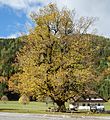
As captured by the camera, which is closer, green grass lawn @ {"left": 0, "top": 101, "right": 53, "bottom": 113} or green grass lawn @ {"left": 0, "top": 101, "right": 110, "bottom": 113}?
green grass lawn @ {"left": 0, "top": 101, "right": 110, "bottom": 113}

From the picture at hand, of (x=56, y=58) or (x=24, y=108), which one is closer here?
(x=56, y=58)

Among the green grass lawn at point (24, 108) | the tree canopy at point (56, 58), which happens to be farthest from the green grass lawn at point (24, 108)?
the tree canopy at point (56, 58)

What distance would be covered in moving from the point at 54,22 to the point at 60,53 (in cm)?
418

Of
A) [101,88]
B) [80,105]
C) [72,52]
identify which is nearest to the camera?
[72,52]

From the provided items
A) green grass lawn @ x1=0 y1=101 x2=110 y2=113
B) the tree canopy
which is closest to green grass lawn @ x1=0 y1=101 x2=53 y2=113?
green grass lawn @ x1=0 y1=101 x2=110 y2=113

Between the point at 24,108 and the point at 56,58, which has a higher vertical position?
the point at 56,58

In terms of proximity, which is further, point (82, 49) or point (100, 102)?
point (100, 102)

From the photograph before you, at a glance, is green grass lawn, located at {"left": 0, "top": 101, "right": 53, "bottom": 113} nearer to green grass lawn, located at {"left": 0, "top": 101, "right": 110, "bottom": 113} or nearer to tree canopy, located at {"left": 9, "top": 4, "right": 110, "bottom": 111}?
green grass lawn, located at {"left": 0, "top": 101, "right": 110, "bottom": 113}

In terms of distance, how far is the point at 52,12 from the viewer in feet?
159

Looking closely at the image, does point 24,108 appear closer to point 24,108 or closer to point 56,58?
point 24,108

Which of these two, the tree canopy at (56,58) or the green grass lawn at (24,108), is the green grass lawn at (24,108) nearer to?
the green grass lawn at (24,108)

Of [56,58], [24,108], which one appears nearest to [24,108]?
[24,108]

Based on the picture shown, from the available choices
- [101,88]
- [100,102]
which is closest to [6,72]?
[101,88]

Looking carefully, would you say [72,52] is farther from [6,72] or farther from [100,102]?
[6,72]
